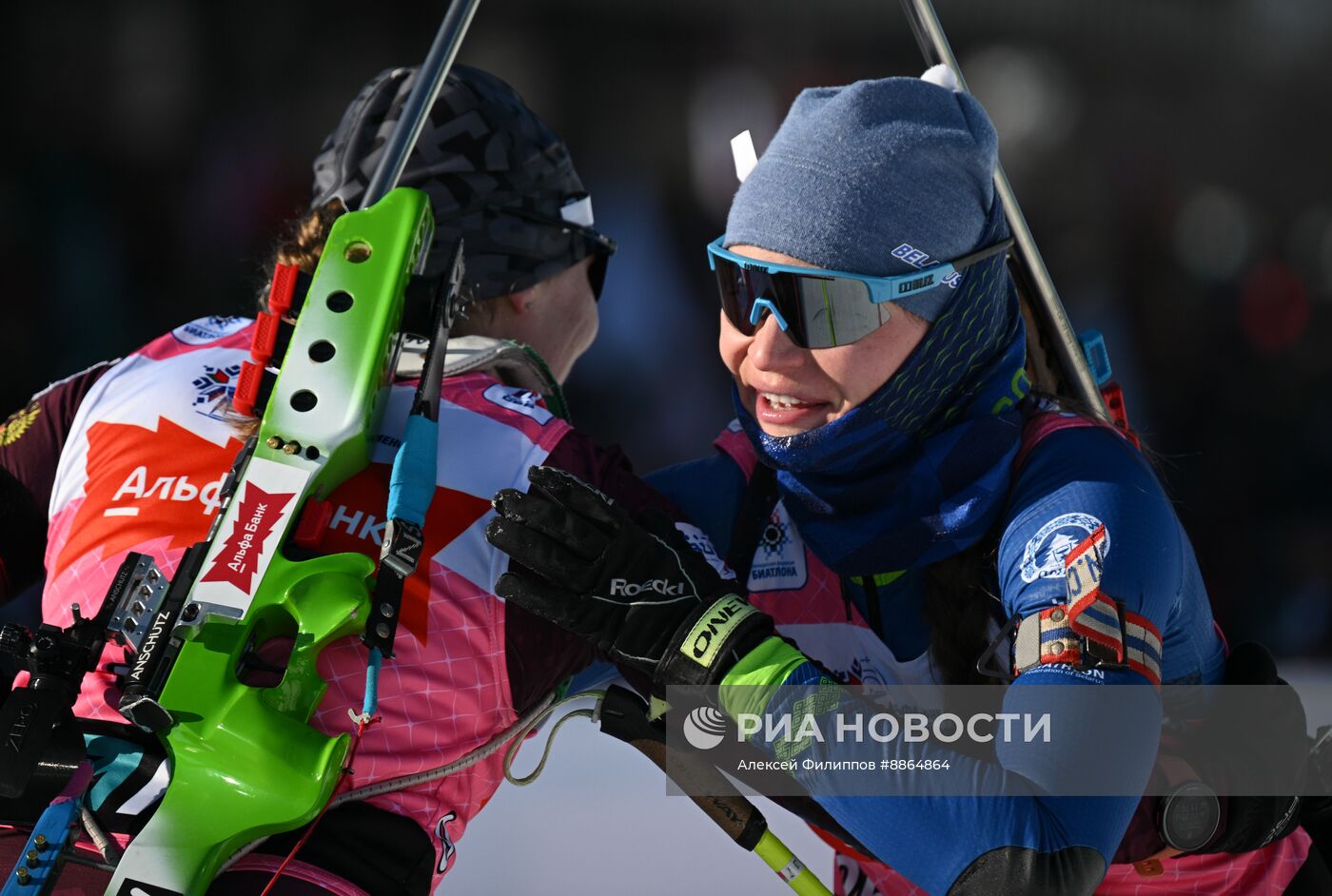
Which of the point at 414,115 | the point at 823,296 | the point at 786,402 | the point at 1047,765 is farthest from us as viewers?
the point at 414,115

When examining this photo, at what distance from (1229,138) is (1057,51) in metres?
0.84

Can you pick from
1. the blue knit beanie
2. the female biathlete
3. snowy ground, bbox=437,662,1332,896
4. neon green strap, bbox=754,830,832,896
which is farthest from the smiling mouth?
snowy ground, bbox=437,662,1332,896

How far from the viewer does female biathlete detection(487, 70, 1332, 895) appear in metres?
1.58

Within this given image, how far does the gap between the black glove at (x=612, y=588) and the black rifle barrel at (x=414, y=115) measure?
631 millimetres

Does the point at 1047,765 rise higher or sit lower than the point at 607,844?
higher

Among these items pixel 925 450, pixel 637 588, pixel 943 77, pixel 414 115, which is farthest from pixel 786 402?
pixel 414 115

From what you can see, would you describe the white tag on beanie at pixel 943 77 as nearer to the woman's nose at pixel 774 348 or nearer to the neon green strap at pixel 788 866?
the woman's nose at pixel 774 348

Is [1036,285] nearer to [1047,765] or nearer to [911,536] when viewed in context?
[911,536]

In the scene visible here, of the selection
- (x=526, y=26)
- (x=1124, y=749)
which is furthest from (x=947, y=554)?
(x=526, y=26)

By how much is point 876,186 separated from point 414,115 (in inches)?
29.2

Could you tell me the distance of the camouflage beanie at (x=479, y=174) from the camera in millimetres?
2217

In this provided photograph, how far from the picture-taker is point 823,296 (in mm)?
1889

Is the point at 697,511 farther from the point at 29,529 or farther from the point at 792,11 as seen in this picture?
the point at 792,11

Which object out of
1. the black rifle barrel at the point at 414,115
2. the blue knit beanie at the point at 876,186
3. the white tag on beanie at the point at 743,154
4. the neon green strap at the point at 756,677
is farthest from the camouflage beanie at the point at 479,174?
the neon green strap at the point at 756,677
